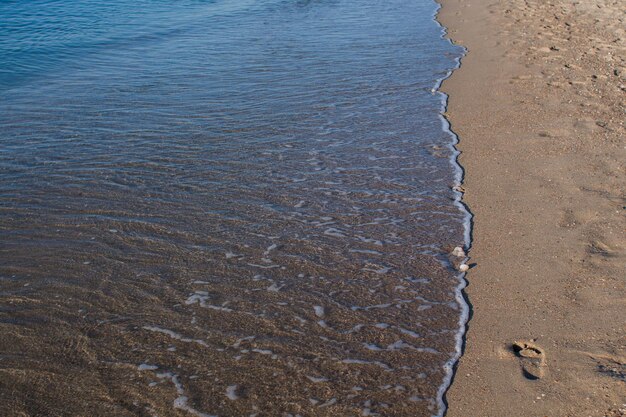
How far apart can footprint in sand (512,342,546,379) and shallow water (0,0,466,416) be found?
45 centimetres

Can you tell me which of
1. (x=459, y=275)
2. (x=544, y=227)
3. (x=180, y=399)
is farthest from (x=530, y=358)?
(x=180, y=399)

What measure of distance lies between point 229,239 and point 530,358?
282 cm

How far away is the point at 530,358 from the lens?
4125mm

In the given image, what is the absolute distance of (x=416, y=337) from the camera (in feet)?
14.5

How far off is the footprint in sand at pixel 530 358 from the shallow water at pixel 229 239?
45 cm

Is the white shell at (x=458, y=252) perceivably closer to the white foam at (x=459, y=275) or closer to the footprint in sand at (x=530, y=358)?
the white foam at (x=459, y=275)

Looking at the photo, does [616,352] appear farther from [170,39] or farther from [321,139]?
[170,39]

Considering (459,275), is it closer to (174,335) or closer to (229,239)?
(229,239)

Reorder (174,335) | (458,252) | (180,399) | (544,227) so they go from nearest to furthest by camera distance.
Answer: (180,399), (174,335), (458,252), (544,227)

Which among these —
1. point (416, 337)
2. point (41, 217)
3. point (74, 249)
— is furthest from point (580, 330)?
point (41, 217)

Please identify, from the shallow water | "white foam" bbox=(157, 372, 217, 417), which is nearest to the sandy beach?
the shallow water

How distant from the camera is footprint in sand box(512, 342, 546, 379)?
3.99 metres

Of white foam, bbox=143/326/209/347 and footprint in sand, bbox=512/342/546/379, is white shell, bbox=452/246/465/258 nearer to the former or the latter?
footprint in sand, bbox=512/342/546/379

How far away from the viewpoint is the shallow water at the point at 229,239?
403 centimetres
